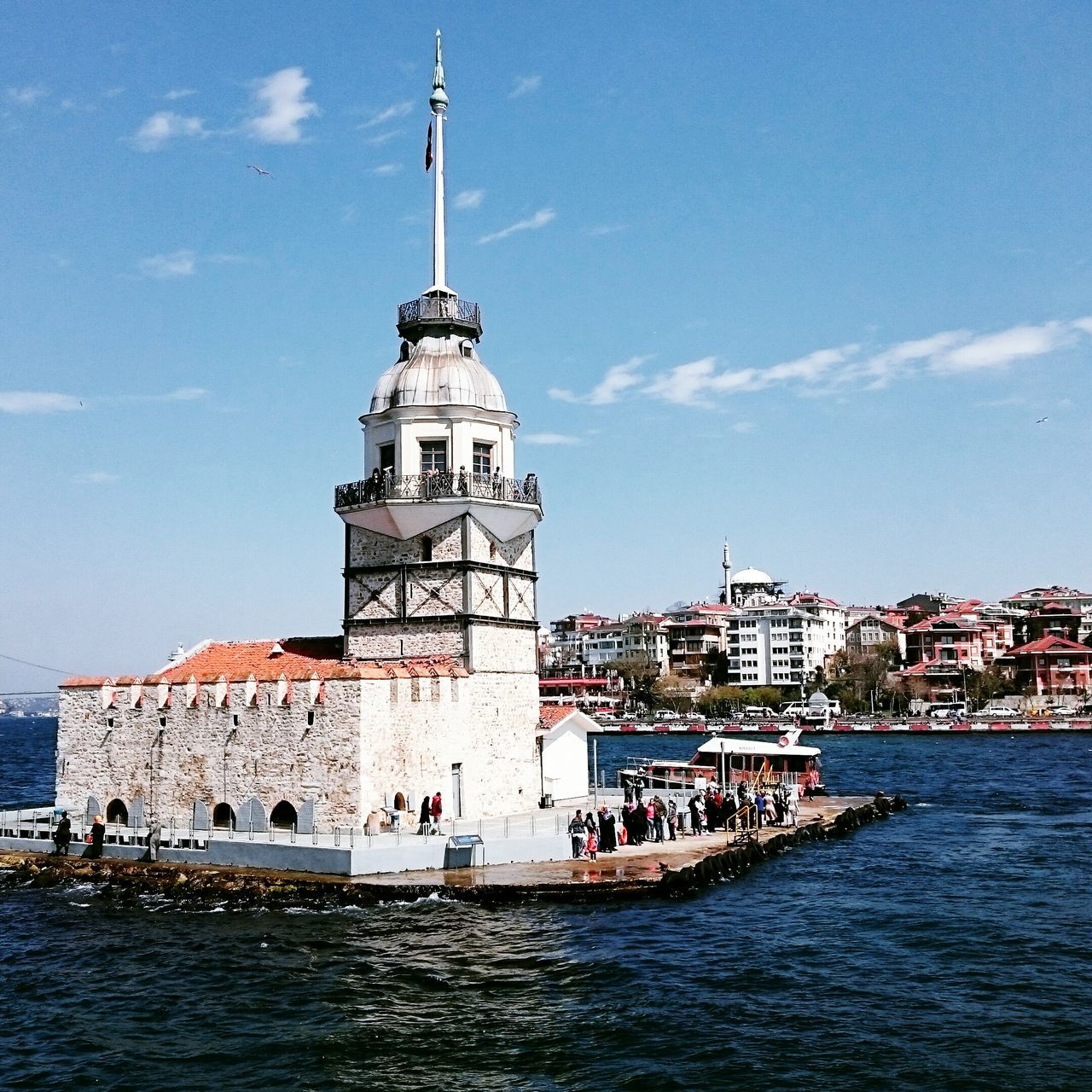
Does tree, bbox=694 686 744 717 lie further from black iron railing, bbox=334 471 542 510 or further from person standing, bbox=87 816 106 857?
person standing, bbox=87 816 106 857

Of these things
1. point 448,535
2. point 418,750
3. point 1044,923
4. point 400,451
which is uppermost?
point 400,451

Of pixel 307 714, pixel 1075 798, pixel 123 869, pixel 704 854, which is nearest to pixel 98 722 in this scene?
pixel 123 869

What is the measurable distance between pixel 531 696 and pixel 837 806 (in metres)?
15.9

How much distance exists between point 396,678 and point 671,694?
119 meters

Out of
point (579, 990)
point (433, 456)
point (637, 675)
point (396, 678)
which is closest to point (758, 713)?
point (637, 675)

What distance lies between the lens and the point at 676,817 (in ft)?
127

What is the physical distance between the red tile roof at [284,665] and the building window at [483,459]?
666cm

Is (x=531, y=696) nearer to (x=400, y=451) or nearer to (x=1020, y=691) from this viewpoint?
(x=400, y=451)

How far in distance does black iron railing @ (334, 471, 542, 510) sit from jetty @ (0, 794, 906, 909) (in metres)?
12.4

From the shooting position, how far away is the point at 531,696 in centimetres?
4112

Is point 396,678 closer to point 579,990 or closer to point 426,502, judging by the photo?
point 426,502

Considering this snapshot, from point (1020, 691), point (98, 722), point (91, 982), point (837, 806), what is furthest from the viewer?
point (1020, 691)

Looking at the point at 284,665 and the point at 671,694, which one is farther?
the point at 671,694

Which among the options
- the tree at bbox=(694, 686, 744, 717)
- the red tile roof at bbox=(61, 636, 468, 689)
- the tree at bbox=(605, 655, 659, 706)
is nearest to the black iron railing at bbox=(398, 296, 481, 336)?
the red tile roof at bbox=(61, 636, 468, 689)
